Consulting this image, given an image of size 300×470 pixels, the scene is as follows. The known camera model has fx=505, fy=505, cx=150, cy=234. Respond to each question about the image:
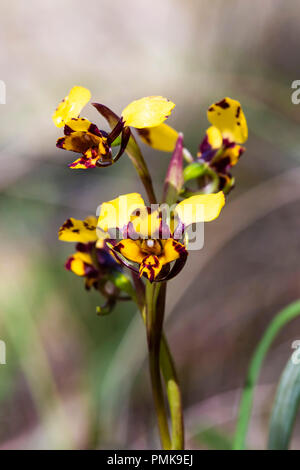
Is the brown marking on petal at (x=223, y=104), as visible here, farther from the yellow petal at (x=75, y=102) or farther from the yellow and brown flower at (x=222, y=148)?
the yellow petal at (x=75, y=102)

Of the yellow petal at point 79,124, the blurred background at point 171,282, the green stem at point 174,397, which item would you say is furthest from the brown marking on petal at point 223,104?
the blurred background at point 171,282

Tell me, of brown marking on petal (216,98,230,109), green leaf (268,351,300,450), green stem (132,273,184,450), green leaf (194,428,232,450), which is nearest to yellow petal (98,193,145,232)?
green stem (132,273,184,450)

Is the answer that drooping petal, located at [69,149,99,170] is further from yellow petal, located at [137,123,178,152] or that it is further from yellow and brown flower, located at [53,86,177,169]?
yellow petal, located at [137,123,178,152]

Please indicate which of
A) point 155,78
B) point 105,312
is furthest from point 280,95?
point 105,312

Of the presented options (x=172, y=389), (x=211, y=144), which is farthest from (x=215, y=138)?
(x=172, y=389)

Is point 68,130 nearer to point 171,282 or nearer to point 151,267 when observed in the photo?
point 151,267

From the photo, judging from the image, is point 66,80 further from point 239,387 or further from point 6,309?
point 239,387

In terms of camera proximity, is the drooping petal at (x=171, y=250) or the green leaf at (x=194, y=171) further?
the green leaf at (x=194, y=171)
